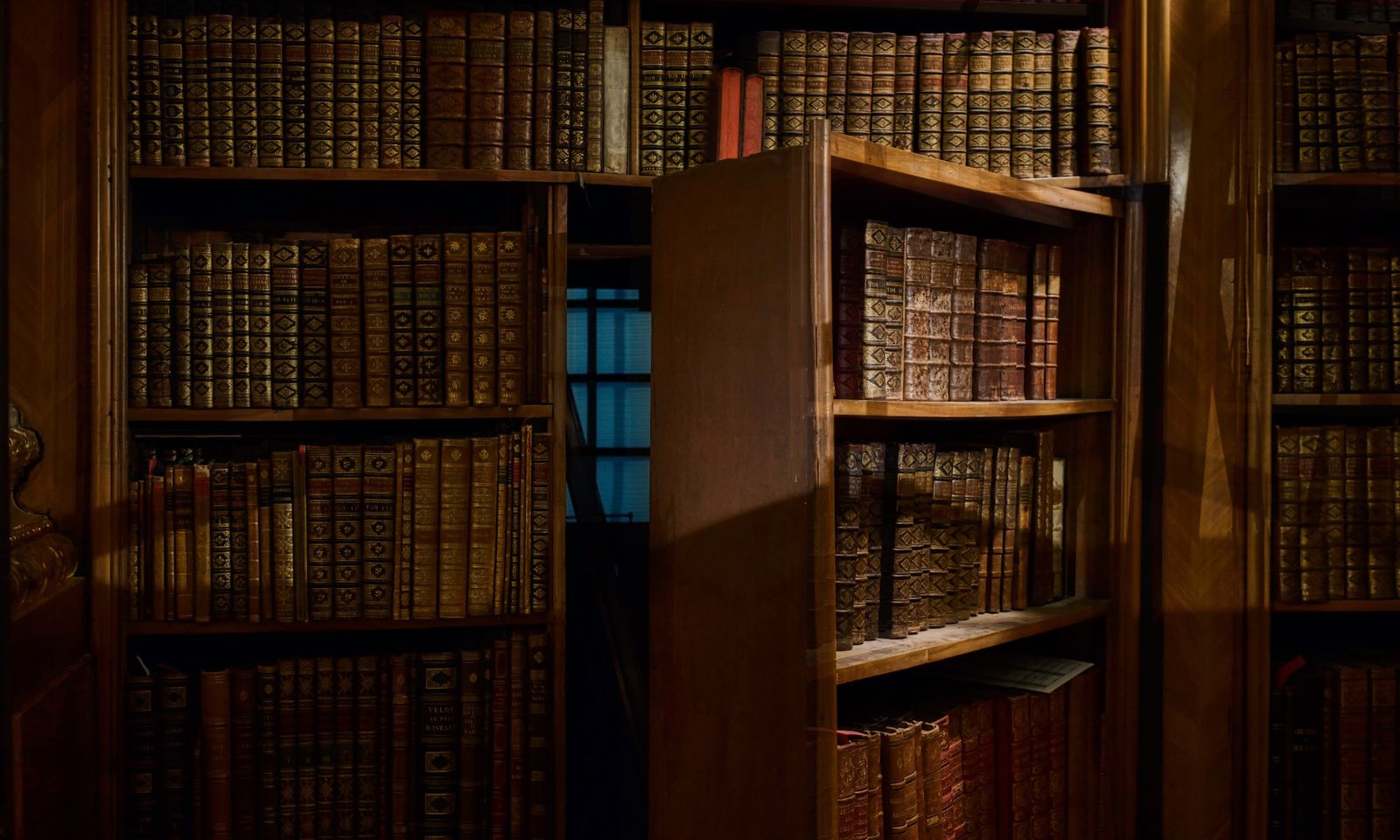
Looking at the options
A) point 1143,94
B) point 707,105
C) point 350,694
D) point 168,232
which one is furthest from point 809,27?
point 350,694

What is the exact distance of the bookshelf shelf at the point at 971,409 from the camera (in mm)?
1394

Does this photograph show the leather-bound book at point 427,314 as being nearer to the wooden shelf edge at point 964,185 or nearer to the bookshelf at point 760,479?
the bookshelf at point 760,479

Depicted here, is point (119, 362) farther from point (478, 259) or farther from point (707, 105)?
point (707, 105)

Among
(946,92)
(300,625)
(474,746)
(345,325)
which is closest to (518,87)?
(345,325)

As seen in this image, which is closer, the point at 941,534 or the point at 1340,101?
the point at 941,534

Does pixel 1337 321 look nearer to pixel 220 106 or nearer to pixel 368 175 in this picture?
pixel 368 175

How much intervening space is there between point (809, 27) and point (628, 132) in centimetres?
48

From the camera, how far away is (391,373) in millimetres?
1733

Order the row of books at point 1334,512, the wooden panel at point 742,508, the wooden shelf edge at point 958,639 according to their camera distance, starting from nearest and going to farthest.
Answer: the wooden panel at point 742,508 < the wooden shelf edge at point 958,639 < the row of books at point 1334,512

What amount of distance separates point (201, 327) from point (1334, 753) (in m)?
2.07

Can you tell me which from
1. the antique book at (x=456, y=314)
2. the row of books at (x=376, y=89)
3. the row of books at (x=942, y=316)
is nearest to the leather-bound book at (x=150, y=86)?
the row of books at (x=376, y=89)

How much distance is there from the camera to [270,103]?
5.62ft

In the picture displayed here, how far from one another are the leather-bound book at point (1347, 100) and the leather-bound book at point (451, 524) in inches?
62.7

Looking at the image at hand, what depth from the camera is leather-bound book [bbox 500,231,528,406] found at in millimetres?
1735
